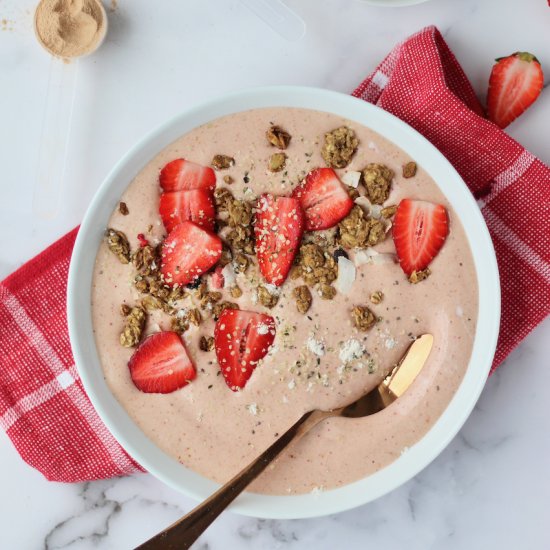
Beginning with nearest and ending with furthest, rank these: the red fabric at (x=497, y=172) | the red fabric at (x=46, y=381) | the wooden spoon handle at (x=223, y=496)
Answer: the wooden spoon handle at (x=223, y=496), the red fabric at (x=497, y=172), the red fabric at (x=46, y=381)

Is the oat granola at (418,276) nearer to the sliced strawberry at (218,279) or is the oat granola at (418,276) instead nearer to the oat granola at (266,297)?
the oat granola at (266,297)

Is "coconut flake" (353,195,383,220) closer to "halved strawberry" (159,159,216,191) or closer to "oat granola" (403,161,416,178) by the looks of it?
"oat granola" (403,161,416,178)

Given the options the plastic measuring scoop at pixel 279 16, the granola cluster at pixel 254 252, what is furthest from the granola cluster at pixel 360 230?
the plastic measuring scoop at pixel 279 16

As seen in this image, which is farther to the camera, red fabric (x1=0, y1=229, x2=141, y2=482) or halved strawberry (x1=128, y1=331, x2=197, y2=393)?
red fabric (x1=0, y1=229, x2=141, y2=482)

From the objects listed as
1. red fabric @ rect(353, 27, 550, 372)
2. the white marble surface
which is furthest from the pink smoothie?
the white marble surface

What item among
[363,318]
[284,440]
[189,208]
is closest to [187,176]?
[189,208]

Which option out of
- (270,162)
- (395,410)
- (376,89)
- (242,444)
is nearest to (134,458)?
(242,444)
